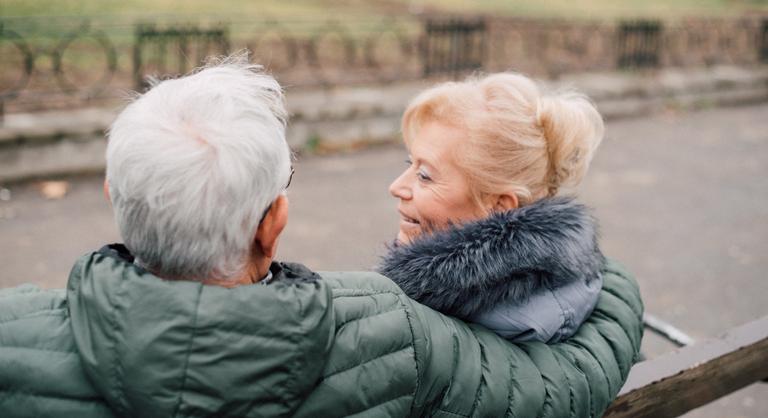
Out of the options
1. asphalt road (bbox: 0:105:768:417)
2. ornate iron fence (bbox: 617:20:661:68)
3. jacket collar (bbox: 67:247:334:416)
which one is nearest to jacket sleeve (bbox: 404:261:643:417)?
jacket collar (bbox: 67:247:334:416)

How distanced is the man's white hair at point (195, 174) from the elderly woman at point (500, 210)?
20.6 inches

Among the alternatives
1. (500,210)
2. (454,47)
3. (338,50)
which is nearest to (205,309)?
(500,210)

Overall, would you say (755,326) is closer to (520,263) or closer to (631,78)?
(520,263)

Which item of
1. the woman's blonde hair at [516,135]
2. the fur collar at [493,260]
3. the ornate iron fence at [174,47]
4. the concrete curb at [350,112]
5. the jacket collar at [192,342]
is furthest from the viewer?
the ornate iron fence at [174,47]

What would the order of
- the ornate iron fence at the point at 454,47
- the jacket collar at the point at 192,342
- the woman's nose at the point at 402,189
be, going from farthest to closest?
the ornate iron fence at the point at 454,47
the woman's nose at the point at 402,189
the jacket collar at the point at 192,342

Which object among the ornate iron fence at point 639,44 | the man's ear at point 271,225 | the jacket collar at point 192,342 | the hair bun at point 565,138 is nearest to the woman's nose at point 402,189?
the hair bun at point 565,138

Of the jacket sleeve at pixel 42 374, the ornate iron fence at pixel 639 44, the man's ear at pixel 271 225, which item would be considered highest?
the man's ear at pixel 271 225

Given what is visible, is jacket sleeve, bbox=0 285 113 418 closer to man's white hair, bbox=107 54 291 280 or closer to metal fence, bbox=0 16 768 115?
man's white hair, bbox=107 54 291 280

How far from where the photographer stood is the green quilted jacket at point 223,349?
118 centimetres

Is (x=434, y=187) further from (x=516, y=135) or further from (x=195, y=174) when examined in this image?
(x=195, y=174)

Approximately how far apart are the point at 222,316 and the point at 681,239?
5368 mm

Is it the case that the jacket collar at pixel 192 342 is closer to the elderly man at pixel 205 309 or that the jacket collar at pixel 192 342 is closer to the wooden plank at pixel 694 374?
the elderly man at pixel 205 309

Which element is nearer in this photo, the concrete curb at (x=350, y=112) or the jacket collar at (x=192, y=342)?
the jacket collar at (x=192, y=342)

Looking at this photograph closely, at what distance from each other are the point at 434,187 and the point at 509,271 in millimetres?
479
